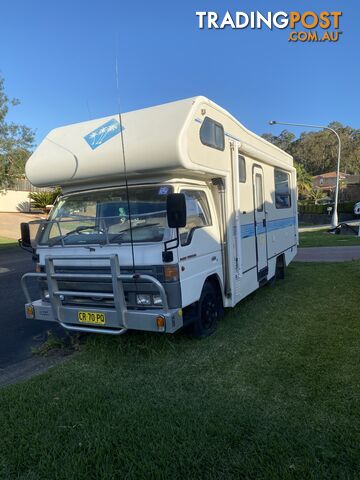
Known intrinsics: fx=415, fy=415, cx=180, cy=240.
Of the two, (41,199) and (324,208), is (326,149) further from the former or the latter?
(41,199)

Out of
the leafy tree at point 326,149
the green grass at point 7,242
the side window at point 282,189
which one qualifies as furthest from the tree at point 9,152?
the leafy tree at point 326,149

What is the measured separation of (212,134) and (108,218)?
1835mm

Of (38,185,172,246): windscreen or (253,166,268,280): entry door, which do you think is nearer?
(38,185,172,246): windscreen

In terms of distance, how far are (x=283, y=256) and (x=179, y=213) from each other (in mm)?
5711

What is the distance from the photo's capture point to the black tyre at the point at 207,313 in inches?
212

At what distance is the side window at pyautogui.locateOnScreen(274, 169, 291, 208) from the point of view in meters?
9.03

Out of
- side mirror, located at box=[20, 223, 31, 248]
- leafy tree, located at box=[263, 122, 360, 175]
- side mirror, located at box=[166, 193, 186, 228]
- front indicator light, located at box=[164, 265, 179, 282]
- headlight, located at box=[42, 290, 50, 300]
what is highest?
leafy tree, located at box=[263, 122, 360, 175]

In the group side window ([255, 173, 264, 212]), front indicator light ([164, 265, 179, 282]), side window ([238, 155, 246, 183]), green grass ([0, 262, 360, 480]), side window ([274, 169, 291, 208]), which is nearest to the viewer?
green grass ([0, 262, 360, 480])

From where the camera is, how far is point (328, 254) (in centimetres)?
1402

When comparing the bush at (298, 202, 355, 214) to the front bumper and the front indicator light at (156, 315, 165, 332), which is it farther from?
the front indicator light at (156, 315, 165, 332)

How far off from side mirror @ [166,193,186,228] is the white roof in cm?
57

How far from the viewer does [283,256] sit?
9.55 meters

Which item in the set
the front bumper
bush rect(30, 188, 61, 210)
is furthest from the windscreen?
bush rect(30, 188, 61, 210)

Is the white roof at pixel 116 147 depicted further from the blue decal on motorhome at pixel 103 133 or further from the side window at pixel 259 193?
the side window at pixel 259 193
